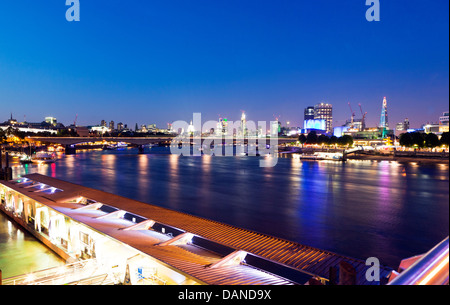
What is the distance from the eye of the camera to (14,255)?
15.9ft

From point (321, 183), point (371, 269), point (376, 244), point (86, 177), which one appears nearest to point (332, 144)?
point (321, 183)

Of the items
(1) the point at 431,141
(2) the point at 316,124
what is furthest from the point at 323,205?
(2) the point at 316,124

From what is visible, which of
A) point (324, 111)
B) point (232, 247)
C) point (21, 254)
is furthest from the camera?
point (324, 111)

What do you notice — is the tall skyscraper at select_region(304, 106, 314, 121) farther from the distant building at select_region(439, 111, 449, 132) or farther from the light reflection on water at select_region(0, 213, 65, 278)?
the light reflection on water at select_region(0, 213, 65, 278)

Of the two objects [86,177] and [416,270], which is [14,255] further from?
[86,177]

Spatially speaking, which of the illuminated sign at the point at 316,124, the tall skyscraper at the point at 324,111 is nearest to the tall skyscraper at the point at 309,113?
the tall skyscraper at the point at 324,111

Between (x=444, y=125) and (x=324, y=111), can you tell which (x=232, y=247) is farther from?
(x=324, y=111)

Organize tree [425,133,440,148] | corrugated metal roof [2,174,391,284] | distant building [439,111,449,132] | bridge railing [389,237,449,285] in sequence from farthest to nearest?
distant building [439,111,449,132]
tree [425,133,440,148]
corrugated metal roof [2,174,391,284]
bridge railing [389,237,449,285]

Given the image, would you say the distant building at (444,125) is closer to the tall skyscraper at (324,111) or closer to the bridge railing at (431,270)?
the bridge railing at (431,270)

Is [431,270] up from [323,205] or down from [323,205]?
up

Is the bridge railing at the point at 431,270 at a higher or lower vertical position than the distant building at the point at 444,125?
lower

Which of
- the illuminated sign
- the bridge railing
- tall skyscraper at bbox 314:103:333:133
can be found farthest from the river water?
tall skyscraper at bbox 314:103:333:133

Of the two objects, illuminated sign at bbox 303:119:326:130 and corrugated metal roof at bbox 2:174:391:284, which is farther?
illuminated sign at bbox 303:119:326:130

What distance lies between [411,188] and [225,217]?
33.3 ft
